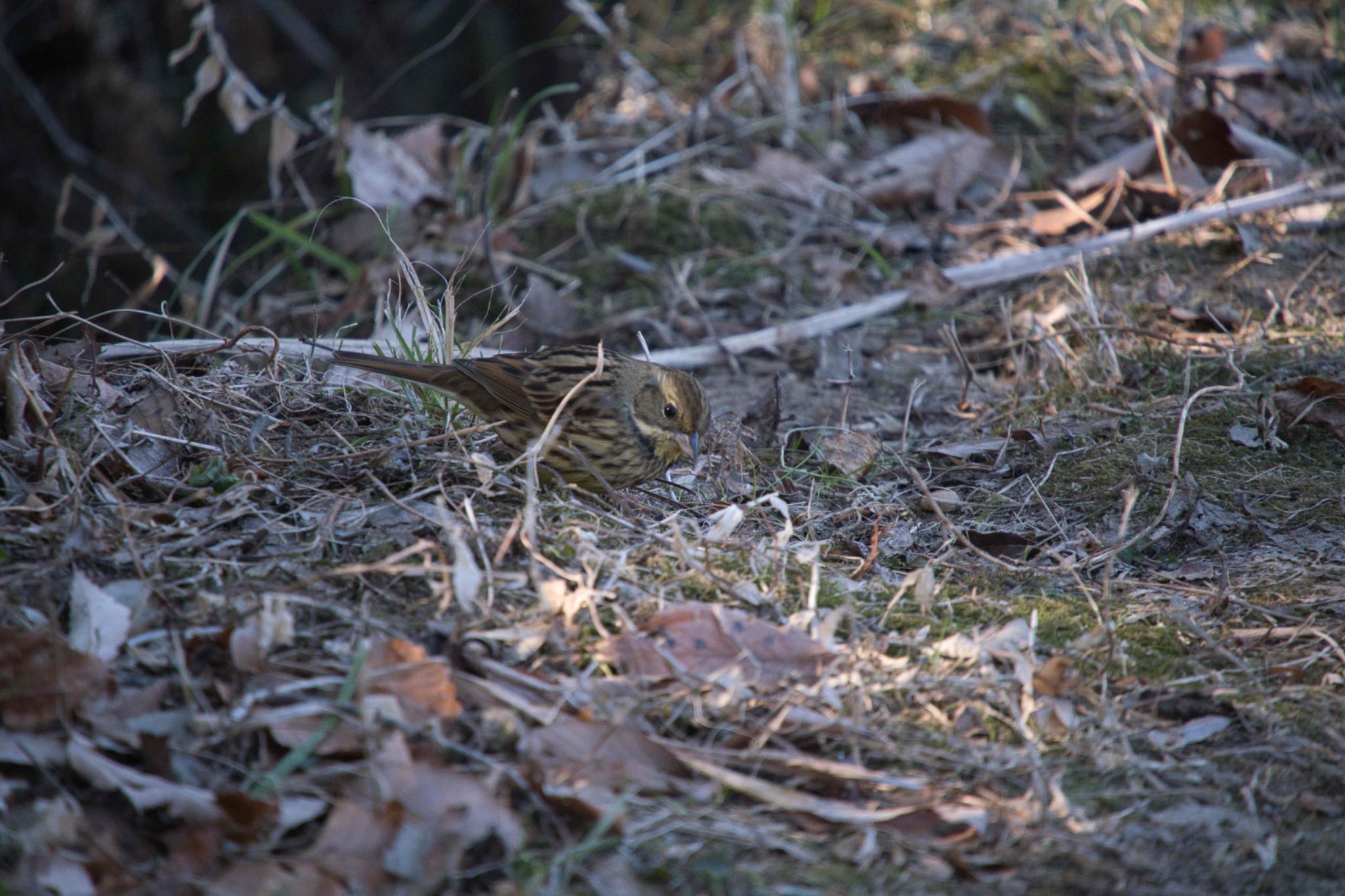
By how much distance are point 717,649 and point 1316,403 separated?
2906 mm

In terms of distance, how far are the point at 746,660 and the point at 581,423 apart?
65.4 inches

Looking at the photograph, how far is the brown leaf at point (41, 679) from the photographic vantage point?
2.62 metres

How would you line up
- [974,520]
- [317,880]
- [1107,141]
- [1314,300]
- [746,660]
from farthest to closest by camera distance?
1. [1107,141]
2. [1314,300]
3. [974,520]
4. [746,660]
5. [317,880]

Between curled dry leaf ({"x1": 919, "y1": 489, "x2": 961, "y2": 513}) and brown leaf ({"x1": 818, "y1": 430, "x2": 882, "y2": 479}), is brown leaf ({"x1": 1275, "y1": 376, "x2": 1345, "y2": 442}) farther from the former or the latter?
brown leaf ({"x1": 818, "y1": 430, "x2": 882, "y2": 479})

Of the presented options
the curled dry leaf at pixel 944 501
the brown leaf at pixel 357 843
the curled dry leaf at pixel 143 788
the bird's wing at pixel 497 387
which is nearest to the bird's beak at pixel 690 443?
the bird's wing at pixel 497 387

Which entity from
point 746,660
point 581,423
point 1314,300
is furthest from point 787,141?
point 746,660

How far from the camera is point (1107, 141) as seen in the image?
301 inches

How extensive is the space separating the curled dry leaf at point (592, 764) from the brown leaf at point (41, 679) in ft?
3.26

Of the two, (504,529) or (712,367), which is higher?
(504,529)

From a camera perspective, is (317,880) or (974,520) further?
(974,520)

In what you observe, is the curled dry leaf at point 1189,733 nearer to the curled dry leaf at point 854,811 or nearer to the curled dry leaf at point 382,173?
the curled dry leaf at point 854,811

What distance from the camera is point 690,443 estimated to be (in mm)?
4484

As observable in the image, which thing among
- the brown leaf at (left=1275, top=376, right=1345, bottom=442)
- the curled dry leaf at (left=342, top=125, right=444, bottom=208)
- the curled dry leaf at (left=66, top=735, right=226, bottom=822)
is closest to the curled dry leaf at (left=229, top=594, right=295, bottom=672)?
the curled dry leaf at (left=66, top=735, right=226, bottom=822)

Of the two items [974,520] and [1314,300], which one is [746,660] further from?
[1314,300]
